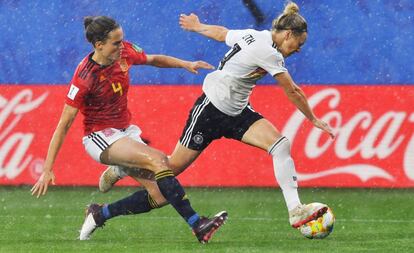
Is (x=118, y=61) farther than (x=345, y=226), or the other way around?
(x=345, y=226)

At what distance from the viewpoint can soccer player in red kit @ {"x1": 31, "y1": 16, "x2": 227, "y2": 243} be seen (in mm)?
9211

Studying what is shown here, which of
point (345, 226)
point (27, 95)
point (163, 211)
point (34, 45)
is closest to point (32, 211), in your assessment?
point (163, 211)

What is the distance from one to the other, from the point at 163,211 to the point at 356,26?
18.9ft

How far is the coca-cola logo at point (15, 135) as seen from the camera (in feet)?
48.8

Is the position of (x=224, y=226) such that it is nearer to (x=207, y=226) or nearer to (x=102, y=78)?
(x=207, y=226)

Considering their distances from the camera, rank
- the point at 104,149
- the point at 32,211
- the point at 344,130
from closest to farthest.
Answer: the point at 104,149, the point at 32,211, the point at 344,130

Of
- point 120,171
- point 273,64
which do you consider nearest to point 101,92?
point 120,171

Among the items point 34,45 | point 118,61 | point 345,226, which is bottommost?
point 34,45

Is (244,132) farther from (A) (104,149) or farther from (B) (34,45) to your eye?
(B) (34,45)

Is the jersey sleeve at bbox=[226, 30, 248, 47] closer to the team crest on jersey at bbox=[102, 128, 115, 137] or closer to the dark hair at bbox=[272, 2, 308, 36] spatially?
the dark hair at bbox=[272, 2, 308, 36]

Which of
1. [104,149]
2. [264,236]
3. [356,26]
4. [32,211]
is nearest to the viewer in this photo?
[104,149]

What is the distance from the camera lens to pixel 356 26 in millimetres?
17672

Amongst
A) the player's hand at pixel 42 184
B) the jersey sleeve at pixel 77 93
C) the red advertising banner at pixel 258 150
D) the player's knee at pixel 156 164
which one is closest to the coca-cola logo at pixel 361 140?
the red advertising banner at pixel 258 150

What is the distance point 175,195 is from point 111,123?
838 mm
